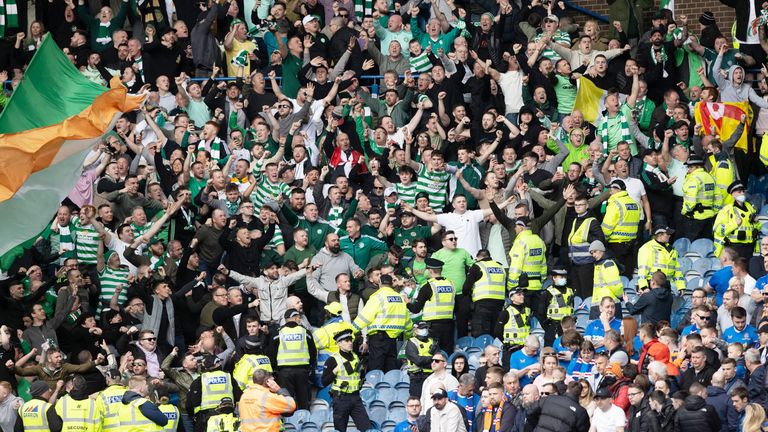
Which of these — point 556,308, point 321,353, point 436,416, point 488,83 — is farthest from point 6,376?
point 488,83

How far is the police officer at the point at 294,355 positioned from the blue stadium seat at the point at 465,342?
69.2 inches

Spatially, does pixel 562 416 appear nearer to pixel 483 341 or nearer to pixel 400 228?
pixel 483 341

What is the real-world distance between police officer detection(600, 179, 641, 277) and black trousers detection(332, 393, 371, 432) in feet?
12.3

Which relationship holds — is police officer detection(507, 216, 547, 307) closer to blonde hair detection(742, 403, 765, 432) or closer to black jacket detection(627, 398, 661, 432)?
black jacket detection(627, 398, 661, 432)

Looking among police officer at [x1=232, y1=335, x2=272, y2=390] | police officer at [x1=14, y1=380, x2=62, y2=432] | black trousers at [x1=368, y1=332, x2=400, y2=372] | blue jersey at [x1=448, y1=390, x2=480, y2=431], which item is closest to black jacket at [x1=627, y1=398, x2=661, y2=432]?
blue jersey at [x1=448, y1=390, x2=480, y2=431]

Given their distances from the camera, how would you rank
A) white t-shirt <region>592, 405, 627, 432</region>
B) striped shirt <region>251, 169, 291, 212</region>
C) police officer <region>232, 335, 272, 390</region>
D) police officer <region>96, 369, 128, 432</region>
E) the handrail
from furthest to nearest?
the handrail, striped shirt <region>251, 169, 291, 212</region>, police officer <region>232, 335, 272, 390</region>, police officer <region>96, 369, 128, 432</region>, white t-shirt <region>592, 405, 627, 432</region>

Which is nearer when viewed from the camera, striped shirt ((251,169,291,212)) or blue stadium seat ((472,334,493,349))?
blue stadium seat ((472,334,493,349))

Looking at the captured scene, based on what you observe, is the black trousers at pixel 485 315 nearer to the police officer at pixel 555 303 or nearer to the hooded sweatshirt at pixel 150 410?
the police officer at pixel 555 303

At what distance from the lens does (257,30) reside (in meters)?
26.3

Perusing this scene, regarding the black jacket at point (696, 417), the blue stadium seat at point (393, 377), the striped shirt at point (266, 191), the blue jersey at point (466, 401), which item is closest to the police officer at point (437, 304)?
the blue stadium seat at point (393, 377)

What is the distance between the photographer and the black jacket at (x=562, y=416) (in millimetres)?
16875

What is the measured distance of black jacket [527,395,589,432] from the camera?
1688cm

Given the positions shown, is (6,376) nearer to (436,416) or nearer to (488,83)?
(436,416)

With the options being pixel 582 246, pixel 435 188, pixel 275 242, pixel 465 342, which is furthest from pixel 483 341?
pixel 275 242
